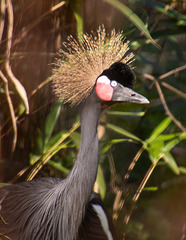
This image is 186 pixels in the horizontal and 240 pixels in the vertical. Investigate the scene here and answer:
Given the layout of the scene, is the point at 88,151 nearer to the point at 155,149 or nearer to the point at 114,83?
the point at 114,83

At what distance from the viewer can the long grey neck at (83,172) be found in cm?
118

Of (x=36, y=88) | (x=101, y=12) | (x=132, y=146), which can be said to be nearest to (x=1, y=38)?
(x=36, y=88)

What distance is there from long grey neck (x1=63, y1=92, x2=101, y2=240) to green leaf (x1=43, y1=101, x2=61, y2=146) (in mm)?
352

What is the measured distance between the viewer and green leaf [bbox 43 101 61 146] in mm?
1562

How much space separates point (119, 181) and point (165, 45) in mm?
765

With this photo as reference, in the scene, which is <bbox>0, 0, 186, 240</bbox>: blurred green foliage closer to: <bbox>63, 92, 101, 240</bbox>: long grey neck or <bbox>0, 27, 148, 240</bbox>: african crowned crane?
<bbox>0, 27, 148, 240</bbox>: african crowned crane

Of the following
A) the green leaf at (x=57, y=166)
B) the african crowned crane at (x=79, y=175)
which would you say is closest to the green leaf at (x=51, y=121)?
the green leaf at (x=57, y=166)

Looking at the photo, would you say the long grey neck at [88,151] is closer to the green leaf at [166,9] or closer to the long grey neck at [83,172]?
the long grey neck at [83,172]

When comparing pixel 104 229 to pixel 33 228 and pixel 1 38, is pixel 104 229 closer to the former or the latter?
pixel 33 228

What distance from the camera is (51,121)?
1.57 metres

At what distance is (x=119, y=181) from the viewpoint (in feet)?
5.93

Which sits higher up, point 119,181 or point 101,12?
point 101,12

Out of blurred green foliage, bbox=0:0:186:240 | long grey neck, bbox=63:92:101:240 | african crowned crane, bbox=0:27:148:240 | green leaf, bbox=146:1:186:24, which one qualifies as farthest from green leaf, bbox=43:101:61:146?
green leaf, bbox=146:1:186:24

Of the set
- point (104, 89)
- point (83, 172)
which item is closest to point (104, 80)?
point (104, 89)
